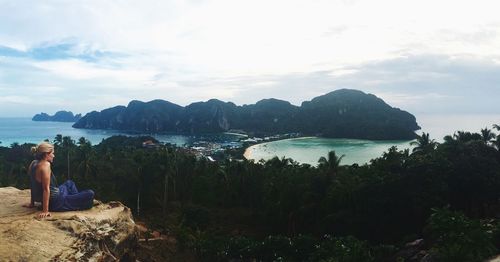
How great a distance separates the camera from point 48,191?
7.70m

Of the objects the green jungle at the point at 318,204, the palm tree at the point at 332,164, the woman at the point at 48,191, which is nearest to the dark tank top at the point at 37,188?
the woman at the point at 48,191

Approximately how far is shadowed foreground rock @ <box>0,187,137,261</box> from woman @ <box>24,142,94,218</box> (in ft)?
0.75

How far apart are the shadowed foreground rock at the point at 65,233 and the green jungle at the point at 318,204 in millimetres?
7372

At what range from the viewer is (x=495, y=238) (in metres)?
19.3

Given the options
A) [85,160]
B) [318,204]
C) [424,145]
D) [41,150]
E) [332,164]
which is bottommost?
[318,204]

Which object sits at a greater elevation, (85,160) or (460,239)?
(85,160)

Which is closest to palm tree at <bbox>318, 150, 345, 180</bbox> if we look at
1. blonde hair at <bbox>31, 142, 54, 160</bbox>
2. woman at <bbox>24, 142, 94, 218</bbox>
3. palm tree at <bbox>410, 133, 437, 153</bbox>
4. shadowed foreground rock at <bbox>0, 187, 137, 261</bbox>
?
palm tree at <bbox>410, 133, 437, 153</bbox>

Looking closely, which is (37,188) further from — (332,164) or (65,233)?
(332,164)

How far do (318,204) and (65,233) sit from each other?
29853 mm

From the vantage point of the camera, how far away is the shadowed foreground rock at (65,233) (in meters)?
6.68

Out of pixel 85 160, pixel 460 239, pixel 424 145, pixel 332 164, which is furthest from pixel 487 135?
pixel 85 160

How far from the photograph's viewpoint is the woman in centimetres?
770

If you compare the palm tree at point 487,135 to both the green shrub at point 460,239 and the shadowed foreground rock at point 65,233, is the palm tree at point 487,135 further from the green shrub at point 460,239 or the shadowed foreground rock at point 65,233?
the shadowed foreground rock at point 65,233

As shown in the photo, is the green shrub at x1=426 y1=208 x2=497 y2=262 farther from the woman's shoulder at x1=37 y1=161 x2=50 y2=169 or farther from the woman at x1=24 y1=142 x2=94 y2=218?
the woman's shoulder at x1=37 y1=161 x2=50 y2=169
